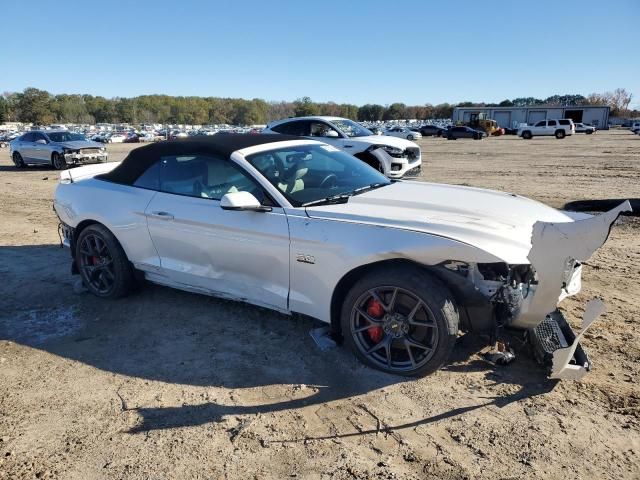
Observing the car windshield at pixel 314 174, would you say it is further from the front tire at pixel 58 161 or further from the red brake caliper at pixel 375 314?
the front tire at pixel 58 161

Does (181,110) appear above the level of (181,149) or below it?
above

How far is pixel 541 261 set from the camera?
2914mm

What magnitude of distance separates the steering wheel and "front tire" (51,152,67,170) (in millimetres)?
16806

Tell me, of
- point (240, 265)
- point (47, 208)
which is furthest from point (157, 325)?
point (47, 208)

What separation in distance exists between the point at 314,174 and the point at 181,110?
20098cm

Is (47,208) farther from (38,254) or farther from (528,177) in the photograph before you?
(528,177)

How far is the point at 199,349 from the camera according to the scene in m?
3.82

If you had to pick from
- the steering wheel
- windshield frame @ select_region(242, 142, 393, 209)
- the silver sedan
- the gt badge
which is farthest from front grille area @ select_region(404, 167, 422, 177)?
the silver sedan

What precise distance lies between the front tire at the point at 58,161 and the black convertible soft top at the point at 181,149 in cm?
1502

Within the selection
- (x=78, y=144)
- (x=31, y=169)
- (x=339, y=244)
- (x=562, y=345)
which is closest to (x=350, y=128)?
(x=339, y=244)

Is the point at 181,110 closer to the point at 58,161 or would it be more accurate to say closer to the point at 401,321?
the point at 58,161

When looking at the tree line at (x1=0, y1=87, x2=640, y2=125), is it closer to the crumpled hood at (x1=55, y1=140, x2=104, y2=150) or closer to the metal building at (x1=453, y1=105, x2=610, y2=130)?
the metal building at (x1=453, y1=105, x2=610, y2=130)

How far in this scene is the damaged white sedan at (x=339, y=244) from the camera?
3057mm

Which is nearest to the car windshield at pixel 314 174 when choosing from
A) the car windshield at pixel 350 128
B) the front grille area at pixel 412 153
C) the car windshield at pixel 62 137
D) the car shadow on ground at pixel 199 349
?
the car shadow on ground at pixel 199 349
